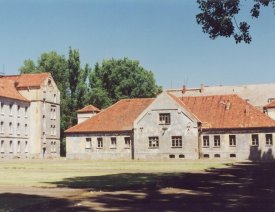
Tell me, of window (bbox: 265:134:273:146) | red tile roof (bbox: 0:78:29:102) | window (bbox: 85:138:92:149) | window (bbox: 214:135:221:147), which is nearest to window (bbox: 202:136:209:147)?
window (bbox: 214:135:221:147)

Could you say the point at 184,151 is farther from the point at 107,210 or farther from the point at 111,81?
the point at 107,210

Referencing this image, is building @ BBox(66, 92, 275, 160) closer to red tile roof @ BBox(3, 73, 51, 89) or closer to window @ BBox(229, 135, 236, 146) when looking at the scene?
window @ BBox(229, 135, 236, 146)

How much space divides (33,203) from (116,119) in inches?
2084

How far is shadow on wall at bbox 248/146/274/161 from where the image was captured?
196ft

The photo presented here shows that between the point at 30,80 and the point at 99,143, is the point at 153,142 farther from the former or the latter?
the point at 30,80

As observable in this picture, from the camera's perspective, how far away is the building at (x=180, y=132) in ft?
199

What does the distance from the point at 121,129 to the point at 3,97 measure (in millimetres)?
22985

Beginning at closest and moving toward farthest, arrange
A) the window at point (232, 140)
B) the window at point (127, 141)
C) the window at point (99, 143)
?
the window at point (232, 140) → the window at point (127, 141) → the window at point (99, 143)

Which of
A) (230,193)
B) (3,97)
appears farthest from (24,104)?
(230,193)

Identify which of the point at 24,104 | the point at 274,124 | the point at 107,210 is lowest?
the point at 107,210

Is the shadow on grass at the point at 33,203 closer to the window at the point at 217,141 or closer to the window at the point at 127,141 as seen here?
the window at the point at 217,141

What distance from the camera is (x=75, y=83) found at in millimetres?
94000

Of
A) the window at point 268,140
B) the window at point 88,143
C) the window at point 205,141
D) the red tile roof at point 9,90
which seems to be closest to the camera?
the window at point 268,140

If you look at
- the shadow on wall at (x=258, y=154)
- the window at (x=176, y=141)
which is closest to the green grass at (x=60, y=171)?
the shadow on wall at (x=258, y=154)
